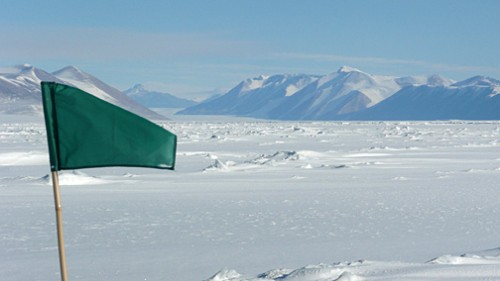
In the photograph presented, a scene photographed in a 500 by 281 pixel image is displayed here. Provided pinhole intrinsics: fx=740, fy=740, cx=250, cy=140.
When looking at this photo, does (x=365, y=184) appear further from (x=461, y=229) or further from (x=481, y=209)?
(x=461, y=229)

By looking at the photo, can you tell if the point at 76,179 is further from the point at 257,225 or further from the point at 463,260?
the point at 463,260

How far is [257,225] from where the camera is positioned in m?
9.14

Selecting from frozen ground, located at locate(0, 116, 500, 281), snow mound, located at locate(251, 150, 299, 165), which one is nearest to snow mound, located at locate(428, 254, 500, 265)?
frozen ground, located at locate(0, 116, 500, 281)

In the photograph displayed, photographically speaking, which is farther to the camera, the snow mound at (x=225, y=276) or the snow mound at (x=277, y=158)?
the snow mound at (x=277, y=158)

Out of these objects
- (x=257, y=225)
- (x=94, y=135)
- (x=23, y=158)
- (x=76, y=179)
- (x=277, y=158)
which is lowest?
(x=23, y=158)

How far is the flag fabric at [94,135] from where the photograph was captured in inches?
137

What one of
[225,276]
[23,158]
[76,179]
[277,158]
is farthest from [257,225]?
[23,158]

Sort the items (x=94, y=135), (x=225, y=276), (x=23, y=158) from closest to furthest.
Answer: (x=94, y=135), (x=225, y=276), (x=23, y=158)

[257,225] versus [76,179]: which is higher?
[257,225]

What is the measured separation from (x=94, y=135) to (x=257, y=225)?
19.0 feet

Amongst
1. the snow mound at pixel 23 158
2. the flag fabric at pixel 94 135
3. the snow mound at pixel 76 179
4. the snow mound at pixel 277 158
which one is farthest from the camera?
the snow mound at pixel 23 158

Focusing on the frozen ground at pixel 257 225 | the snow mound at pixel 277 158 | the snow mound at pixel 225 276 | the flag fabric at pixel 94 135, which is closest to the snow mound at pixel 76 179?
the frozen ground at pixel 257 225

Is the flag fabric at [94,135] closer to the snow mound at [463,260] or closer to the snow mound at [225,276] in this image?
the snow mound at [225,276]

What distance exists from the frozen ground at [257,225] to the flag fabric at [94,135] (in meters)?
1.68
